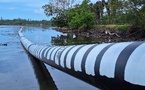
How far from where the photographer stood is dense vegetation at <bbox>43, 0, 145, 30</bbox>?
23.6 metres

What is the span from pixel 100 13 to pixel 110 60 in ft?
168

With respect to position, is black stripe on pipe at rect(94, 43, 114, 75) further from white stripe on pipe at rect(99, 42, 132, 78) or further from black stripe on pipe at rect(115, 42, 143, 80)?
black stripe on pipe at rect(115, 42, 143, 80)

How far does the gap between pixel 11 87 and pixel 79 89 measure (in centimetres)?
159

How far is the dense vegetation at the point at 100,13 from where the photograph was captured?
2358 centimetres

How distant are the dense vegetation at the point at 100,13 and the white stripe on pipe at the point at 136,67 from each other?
21.5m

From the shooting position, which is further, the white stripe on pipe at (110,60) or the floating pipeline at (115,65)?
the white stripe on pipe at (110,60)

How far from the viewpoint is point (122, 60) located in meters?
1.90

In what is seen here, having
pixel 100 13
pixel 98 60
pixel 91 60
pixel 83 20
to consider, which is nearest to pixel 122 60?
pixel 98 60

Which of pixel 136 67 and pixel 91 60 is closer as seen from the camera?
pixel 136 67

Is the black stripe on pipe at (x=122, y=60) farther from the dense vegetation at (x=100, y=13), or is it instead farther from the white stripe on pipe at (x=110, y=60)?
the dense vegetation at (x=100, y=13)

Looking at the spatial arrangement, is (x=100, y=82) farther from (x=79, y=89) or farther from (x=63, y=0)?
(x=63, y=0)

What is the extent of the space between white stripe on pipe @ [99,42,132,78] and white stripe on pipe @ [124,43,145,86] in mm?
166

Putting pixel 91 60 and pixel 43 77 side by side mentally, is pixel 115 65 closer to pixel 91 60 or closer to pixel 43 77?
pixel 91 60

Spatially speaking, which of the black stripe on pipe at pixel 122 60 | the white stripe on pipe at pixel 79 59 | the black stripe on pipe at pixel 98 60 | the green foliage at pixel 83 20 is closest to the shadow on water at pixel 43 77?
the white stripe on pipe at pixel 79 59
